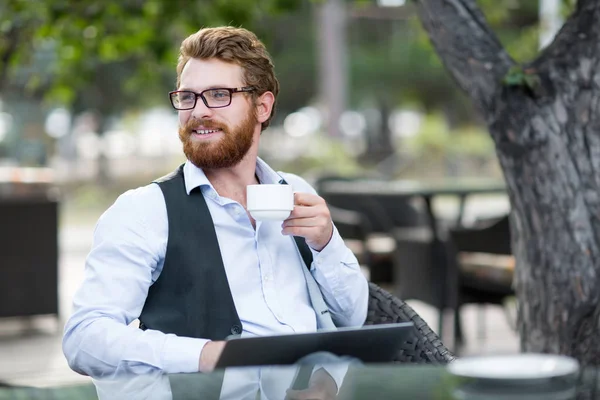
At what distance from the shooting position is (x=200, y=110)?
236 centimetres

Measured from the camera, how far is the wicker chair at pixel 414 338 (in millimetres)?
2223

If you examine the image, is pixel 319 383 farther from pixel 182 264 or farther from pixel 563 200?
pixel 563 200

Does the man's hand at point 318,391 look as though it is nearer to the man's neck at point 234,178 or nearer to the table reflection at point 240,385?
the table reflection at point 240,385

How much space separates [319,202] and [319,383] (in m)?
0.73

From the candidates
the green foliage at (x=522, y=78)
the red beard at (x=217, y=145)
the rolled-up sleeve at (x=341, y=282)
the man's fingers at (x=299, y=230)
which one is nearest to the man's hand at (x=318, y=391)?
the man's fingers at (x=299, y=230)

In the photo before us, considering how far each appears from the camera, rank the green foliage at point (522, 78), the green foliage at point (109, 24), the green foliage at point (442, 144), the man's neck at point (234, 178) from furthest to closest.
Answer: the green foliage at point (442, 144), the green foliage at point (109, 24), the green foliage at point (522, 78), the man's neck at point (234, 178)

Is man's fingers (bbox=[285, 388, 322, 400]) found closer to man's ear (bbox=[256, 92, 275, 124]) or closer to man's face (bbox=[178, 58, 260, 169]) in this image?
man's face (bbox=[178, 58, 260, 169])

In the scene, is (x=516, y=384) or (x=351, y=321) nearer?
(x=516, y=384)

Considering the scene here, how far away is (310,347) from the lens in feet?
5.91

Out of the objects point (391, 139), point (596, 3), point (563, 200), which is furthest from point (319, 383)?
point (391, 139)

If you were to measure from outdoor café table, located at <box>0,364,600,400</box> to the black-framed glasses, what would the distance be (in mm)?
844

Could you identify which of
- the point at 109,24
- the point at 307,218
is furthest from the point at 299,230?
the point at 109,24

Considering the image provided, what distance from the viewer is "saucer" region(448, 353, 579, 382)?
54.7 inches

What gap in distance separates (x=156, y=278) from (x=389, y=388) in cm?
87
